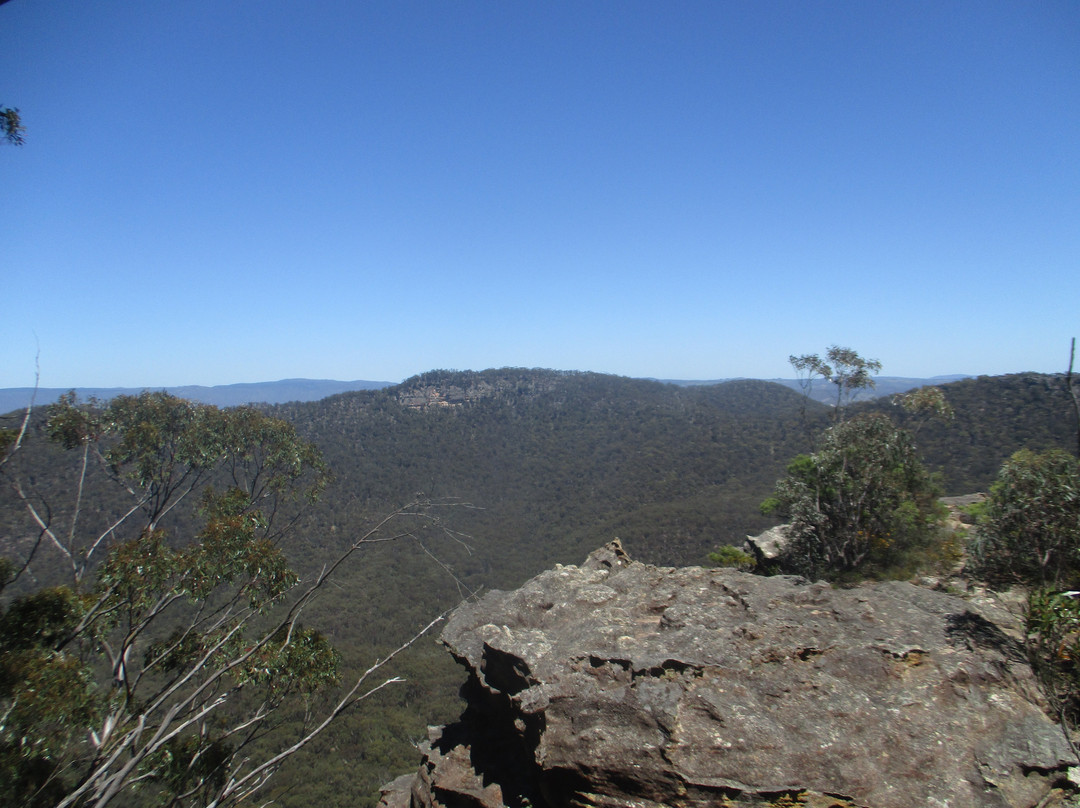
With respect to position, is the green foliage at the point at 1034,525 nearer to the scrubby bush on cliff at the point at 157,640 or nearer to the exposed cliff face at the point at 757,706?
the exposed cliff face at the point at 757,706

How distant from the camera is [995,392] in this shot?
140 ft

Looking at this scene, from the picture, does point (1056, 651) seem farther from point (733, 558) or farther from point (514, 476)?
point (514, 476)

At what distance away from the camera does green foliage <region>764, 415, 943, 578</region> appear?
15.0 m

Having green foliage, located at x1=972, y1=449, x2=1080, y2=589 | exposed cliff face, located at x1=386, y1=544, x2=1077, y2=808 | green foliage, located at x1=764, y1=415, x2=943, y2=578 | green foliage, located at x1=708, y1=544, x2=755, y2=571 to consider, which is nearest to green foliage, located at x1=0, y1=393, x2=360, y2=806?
exposed cliff face, located at x1=386, y1=544, x2=1077, y2=808

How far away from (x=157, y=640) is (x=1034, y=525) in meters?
17.4

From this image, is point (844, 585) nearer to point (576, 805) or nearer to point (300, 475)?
point (576, 805)

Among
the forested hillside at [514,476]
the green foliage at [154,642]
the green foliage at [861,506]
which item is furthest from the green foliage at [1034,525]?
the green foliage at [154,642]

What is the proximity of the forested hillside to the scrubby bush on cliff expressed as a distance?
3529 mm

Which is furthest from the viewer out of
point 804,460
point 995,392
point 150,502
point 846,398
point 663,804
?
point 995,392

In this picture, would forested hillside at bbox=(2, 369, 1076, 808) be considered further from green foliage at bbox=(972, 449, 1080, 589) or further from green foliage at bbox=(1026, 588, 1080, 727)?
green foliage at bbox=(972, 449, 1080, 589)

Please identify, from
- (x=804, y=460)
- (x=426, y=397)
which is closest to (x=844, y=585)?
(x=804, y=460)

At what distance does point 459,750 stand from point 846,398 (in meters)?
19.2

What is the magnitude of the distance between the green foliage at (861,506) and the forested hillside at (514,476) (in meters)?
4.89

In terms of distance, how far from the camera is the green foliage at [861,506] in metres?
15.0
